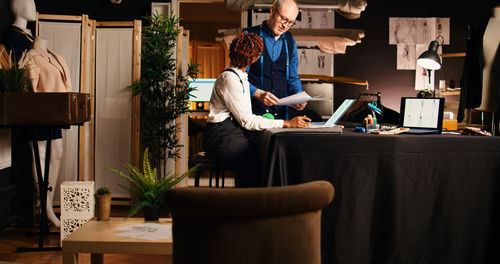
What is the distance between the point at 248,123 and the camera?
2.67 meters

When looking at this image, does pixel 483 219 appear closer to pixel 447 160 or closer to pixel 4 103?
pixel 447 160

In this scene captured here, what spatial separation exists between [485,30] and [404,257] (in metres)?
2.25

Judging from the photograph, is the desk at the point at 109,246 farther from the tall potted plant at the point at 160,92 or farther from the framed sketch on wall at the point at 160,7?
the framed sketch on wall at the point at 160,7

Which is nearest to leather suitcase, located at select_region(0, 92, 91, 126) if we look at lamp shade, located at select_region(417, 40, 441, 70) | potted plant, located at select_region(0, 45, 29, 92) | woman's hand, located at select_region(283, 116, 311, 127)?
potted plant, located at select_region(0, 45, 29, 92)

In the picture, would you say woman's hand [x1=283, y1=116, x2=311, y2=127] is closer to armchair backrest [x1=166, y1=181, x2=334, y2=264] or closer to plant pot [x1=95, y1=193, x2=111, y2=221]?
plant pot [x1=95, y1=193, x2=111, y2=221]

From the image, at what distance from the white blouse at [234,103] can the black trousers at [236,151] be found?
68 mm

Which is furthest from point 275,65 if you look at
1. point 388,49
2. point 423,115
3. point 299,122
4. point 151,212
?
point 388,49

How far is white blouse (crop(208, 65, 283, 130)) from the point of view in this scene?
266cm

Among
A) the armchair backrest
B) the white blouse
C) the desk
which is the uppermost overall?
the white blouse

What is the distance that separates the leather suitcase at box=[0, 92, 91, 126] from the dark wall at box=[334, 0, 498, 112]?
4.48m

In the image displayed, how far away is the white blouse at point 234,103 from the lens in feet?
8.74

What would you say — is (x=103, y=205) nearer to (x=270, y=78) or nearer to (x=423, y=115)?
(x=270, y=78)

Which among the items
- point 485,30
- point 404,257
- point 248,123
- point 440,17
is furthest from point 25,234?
point 440,17

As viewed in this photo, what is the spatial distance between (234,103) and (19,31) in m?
2.31
